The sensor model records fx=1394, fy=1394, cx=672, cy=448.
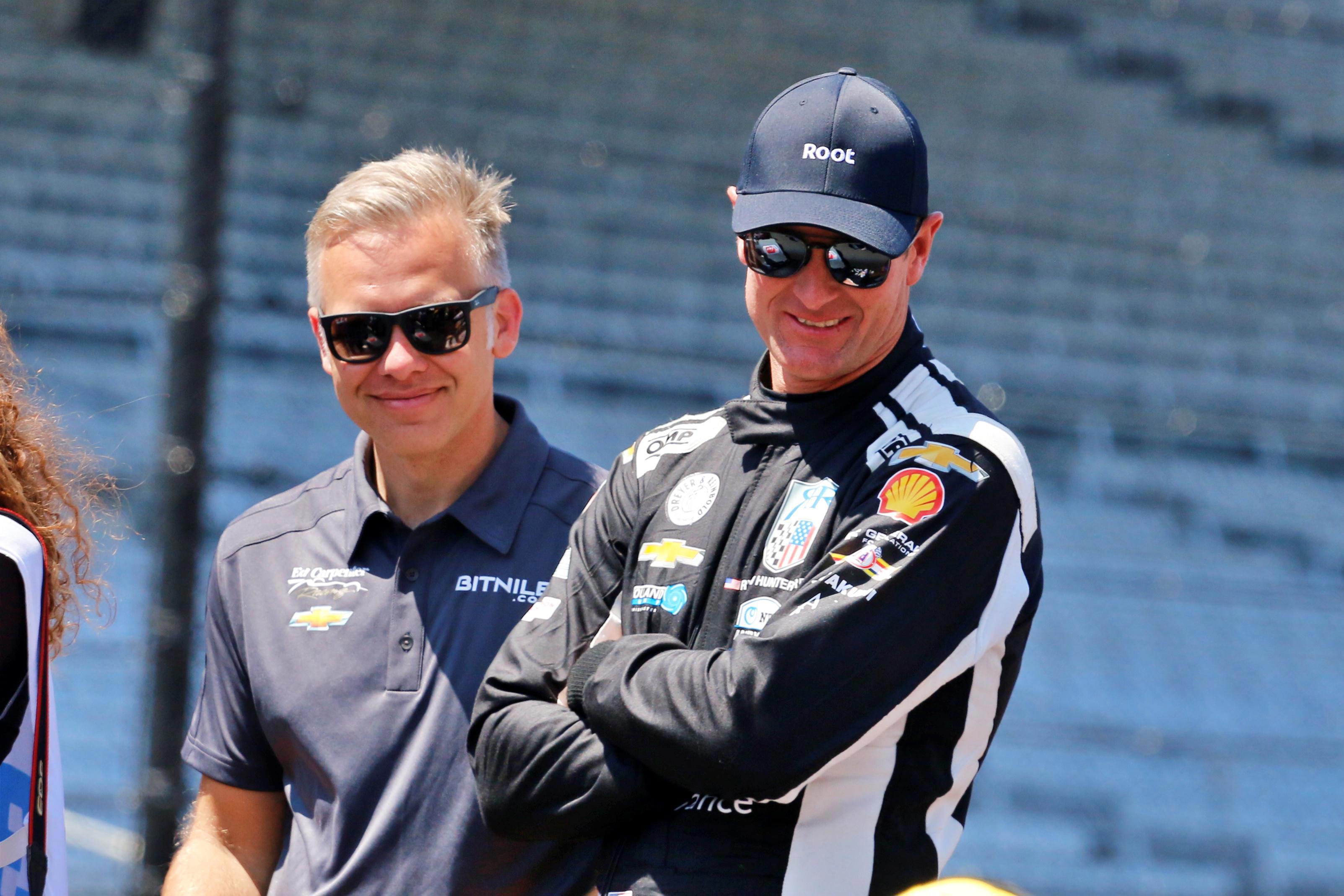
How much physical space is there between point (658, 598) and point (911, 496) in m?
0.28

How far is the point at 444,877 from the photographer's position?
5.55ft

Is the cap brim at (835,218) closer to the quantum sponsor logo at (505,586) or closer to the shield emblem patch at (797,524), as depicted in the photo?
the shield emblem patch at (797,524)

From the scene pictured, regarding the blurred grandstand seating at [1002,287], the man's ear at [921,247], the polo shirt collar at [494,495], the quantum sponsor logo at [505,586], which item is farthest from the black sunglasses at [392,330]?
the blurred grandstand seating at [1002,287]

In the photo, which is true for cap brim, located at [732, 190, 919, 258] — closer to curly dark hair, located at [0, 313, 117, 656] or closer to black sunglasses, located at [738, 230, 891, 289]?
black sunglasses, located at [738, 230, 891, 289]

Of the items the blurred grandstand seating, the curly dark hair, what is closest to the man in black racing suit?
the curly dark hair

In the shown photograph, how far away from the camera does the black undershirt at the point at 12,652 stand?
4.11 ft

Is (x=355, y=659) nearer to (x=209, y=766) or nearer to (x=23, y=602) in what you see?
(x=209, y=766)

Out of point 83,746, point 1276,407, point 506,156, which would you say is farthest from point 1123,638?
point 83,746

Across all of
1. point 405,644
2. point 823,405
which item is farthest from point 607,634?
point 405,644

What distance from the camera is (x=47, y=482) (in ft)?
5.16

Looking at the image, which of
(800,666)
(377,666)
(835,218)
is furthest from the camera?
(377,666)

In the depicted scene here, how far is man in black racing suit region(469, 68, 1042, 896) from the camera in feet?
4.13

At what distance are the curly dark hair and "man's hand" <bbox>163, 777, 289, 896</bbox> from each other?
12.1 inches

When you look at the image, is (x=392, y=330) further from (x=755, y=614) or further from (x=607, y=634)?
(x=755, y=614)
